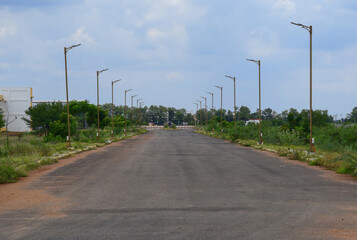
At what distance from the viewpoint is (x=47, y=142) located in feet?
131

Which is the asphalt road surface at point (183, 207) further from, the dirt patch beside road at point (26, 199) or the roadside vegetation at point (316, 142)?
the roadside vegetation at point (316, 142)

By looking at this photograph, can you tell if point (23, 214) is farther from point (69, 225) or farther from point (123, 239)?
point (123, 239)

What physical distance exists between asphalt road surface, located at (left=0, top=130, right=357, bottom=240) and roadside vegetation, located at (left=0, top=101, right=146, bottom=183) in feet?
9.22

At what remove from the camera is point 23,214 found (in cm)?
951

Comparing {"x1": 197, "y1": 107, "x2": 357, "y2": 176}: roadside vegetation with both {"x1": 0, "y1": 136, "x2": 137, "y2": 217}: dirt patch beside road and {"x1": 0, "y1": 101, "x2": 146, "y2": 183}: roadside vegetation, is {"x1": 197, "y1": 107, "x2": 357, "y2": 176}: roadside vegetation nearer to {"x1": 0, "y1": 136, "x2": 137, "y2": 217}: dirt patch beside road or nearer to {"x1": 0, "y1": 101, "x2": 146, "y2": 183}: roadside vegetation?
{"x1": 0, "y1": 136, "x2": 137, "y2": 217}: dirt patch beside road

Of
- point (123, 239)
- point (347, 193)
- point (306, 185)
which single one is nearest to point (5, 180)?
point (123, 239)

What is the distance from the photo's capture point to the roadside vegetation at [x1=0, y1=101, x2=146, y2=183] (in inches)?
A: 755

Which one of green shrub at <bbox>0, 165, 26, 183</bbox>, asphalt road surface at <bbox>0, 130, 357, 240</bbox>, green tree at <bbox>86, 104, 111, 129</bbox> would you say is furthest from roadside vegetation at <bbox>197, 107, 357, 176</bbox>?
green tree at <bbox>86, 104, 111, 129</bbox>

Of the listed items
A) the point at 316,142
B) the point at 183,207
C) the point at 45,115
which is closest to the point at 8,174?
the point at 183,207

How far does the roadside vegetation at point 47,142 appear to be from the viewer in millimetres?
19188

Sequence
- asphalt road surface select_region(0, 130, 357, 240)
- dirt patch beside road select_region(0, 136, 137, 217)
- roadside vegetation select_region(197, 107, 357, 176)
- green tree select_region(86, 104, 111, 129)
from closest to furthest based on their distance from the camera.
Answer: asphalt road surface select_region(0, 130, 357, 240)
dirt patch beside road select_region(0, 136, 137, 217)
roadside vegetation select_region(197, 107, 357, 176)
green tree select_region(86, 104, 111, 129)

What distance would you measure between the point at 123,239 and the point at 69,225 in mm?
1680

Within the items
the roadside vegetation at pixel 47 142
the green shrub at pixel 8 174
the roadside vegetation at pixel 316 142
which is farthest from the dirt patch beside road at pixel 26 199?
the roadside vegetation at pixel 316 142

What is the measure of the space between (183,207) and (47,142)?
32626 mm
